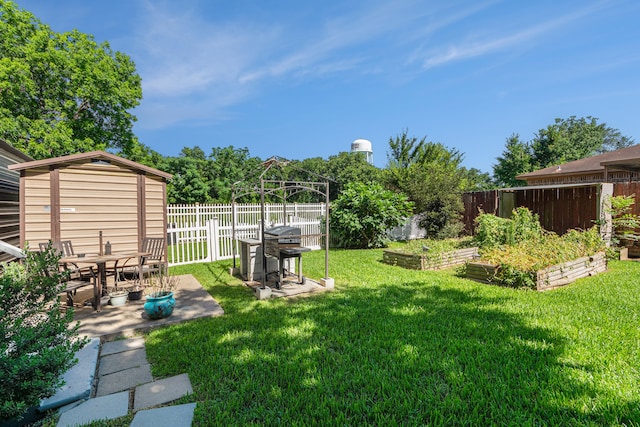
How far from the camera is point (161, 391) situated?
2338mm

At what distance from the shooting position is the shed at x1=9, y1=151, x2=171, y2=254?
17.0 ft

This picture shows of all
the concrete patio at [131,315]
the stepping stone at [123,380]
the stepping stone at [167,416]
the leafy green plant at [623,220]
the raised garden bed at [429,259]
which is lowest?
the stepping stone at [123,380]

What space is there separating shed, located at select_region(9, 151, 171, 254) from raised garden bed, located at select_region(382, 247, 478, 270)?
5408 millimetres

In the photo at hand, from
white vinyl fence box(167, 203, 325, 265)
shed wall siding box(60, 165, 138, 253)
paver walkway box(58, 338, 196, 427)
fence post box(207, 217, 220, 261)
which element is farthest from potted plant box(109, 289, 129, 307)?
fence post box(207, 217, 220, 261)

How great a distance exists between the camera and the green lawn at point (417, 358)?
6.51 feet

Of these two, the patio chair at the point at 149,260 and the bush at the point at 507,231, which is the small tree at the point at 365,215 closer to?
the bush at the point at 507,231

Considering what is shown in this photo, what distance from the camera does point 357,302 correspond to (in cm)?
438

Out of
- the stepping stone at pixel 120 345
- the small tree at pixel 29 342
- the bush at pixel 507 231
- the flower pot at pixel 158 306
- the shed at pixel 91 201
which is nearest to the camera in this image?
the small tree at pixel 29 342

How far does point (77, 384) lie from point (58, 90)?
17674 mm

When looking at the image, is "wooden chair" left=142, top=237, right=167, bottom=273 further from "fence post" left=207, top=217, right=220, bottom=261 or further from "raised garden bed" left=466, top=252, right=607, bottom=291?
"raised garden bed" left=466, top=252, right=607, bottom=291

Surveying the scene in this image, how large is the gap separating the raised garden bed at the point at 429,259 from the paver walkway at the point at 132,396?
5.40 meters

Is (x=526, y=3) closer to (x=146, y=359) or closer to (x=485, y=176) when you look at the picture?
(x=146, y=359)

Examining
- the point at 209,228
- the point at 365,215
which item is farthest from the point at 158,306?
the point at 365,215

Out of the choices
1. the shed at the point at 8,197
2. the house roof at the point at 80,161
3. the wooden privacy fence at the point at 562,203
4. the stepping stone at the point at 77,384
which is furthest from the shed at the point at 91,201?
the wooden privacy fence at the point at 562,203
